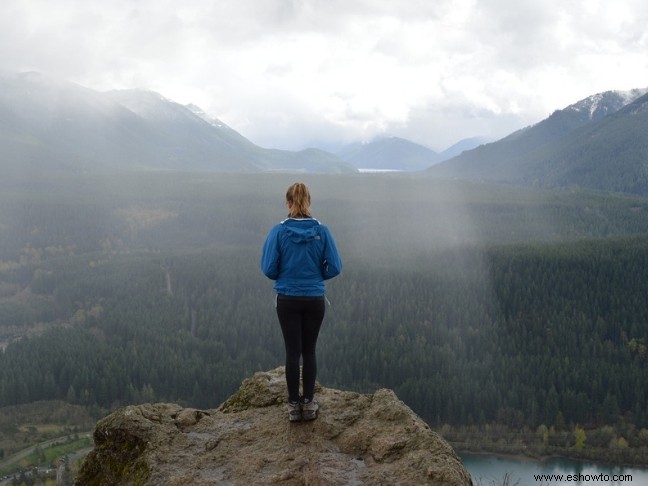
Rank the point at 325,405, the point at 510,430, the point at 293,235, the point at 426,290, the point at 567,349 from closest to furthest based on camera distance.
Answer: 1. the point at 293,235
2. the point at 325,405
3. the point at 510,430
4. the point at 567,349
5. the point at 426,290

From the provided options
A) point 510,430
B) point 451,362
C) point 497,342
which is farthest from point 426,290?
point 510,430

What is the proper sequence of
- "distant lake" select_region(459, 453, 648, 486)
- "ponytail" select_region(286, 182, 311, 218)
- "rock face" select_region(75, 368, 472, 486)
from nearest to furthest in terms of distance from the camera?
1. "rock face" select_region(75, 368, 472, 486)
2. "ponytail" select_region(286, 182, 311, 218)
3. "distant lake" select_region(459, 453, 648, 486)

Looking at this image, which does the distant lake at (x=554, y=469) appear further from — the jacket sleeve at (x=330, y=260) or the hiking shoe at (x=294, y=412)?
the jacket sleeve at (x=330, y=260)

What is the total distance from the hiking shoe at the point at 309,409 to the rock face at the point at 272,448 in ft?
0.47

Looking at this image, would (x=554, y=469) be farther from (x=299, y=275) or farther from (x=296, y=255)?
(x=296, y=255)

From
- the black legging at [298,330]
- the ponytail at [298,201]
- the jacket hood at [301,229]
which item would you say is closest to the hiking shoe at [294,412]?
the black legging at [298,330]

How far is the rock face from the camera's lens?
10.5 metres

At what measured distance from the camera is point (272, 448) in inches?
453

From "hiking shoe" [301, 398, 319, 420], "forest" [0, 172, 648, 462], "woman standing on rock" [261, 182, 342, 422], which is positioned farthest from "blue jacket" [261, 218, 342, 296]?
"forest" [0, 172, 648, 462]

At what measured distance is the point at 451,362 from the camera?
13975cm

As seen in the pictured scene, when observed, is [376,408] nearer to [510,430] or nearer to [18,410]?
[510,430]

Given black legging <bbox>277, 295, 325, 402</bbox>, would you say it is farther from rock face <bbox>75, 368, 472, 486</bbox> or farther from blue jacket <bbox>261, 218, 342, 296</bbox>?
rock face <bbox>75, 368, 472, 486</bbox>

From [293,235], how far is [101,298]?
199 m

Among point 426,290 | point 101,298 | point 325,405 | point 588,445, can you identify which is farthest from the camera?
point 101,298
